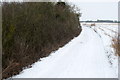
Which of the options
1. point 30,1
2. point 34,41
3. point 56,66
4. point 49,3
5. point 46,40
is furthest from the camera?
point 49,3

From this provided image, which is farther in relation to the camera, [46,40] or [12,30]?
[46,40]

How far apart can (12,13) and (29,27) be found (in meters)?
1.81

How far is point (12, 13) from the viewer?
8.92 meters

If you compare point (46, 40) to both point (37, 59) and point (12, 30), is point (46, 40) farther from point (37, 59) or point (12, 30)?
point (12, 30)

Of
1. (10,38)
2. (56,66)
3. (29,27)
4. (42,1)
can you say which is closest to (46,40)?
(42,1)

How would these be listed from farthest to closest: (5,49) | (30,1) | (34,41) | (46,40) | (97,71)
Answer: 1. (46,40)
2. (30,1)
3. (34,41)
4. (97,71)
5. (5,49)

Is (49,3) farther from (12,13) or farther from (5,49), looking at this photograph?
(5,49)

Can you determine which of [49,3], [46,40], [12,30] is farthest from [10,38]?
[49,3]

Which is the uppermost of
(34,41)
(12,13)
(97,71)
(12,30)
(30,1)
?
(30,1)

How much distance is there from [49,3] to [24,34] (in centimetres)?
621

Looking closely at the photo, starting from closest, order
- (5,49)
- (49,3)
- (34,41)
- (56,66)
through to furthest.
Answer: (5,49)
(56,66)
(34,41)
(49,3)

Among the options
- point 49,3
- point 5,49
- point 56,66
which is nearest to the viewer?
point 5,49

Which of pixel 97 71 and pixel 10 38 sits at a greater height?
pixel 10 38

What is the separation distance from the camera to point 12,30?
8.27m
